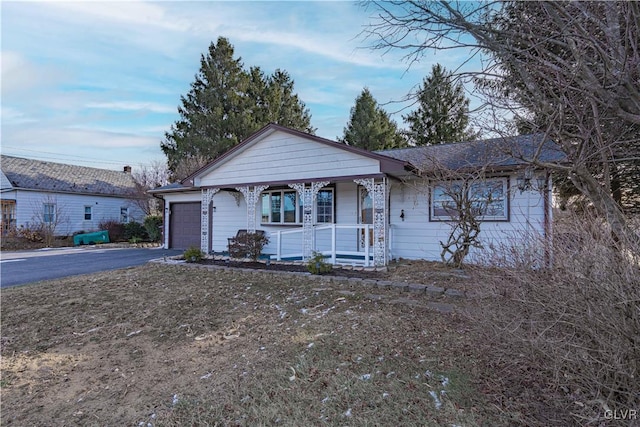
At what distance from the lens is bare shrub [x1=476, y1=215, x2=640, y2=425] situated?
6.84 feet

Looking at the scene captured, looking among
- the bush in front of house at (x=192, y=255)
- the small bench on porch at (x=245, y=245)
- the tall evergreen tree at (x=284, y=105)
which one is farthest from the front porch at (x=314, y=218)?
the tall evergreen tree at (x=284, y=105)

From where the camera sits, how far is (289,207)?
39.6ft

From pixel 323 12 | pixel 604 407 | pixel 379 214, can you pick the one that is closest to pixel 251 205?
pixel 379 214

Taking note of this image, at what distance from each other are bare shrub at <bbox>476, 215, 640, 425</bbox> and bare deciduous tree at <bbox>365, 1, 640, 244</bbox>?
2.99 feet

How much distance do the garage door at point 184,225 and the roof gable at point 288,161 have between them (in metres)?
3.50

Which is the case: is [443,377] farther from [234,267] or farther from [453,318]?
[234,267]

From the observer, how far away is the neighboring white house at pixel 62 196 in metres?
20.6

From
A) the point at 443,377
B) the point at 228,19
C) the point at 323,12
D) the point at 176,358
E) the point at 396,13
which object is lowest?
the point at 176,358

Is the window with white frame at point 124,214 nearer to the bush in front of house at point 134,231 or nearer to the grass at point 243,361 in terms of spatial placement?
the bush in front of house at point 134,231

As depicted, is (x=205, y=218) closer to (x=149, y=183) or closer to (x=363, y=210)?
(x=363, y=210)

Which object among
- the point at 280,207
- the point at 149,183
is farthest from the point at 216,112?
the point at 280,207

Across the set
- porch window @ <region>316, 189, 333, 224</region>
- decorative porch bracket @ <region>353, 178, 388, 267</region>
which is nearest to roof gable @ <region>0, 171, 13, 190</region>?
porch window @ <region>316, 189, 333, 224</region>

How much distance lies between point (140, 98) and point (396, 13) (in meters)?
15.9

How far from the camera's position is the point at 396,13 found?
152 inches
